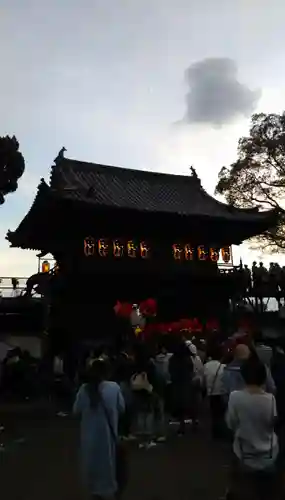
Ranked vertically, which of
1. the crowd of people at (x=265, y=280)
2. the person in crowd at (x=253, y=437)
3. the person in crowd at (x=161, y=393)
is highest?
the crowd of people at (x=265, y=280)

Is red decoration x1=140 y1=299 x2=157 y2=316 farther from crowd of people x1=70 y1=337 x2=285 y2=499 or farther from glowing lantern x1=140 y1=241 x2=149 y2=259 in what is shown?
crowd of people x1=70 y1=337 x2=285 y2=499

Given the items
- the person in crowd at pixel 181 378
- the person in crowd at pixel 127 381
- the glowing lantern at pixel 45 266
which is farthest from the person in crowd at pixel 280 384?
the glowing lantern at pixel 45 266

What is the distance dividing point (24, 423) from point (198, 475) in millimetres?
6779

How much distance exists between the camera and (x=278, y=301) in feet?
87.0

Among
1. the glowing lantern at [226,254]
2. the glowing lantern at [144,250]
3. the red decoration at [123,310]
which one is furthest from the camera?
the glowing lantern at [226,254]

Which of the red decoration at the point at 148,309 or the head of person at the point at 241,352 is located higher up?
the red decoration at the point at 148,309

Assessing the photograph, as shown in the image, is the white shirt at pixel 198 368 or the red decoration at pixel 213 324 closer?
the white shirt at pixel 198 368

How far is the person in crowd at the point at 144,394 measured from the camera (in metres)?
9.62

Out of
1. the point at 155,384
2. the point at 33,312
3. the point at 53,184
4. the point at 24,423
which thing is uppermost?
the point at 53,184

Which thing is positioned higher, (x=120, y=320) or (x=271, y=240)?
(x=271, y=240)

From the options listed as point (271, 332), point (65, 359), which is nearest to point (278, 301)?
point (271, 332)

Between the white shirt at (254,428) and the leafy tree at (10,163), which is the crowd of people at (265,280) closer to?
the leafy tree at (10,163)

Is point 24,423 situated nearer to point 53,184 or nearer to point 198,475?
point 198,475

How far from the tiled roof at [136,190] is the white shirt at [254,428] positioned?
16.8 meters
